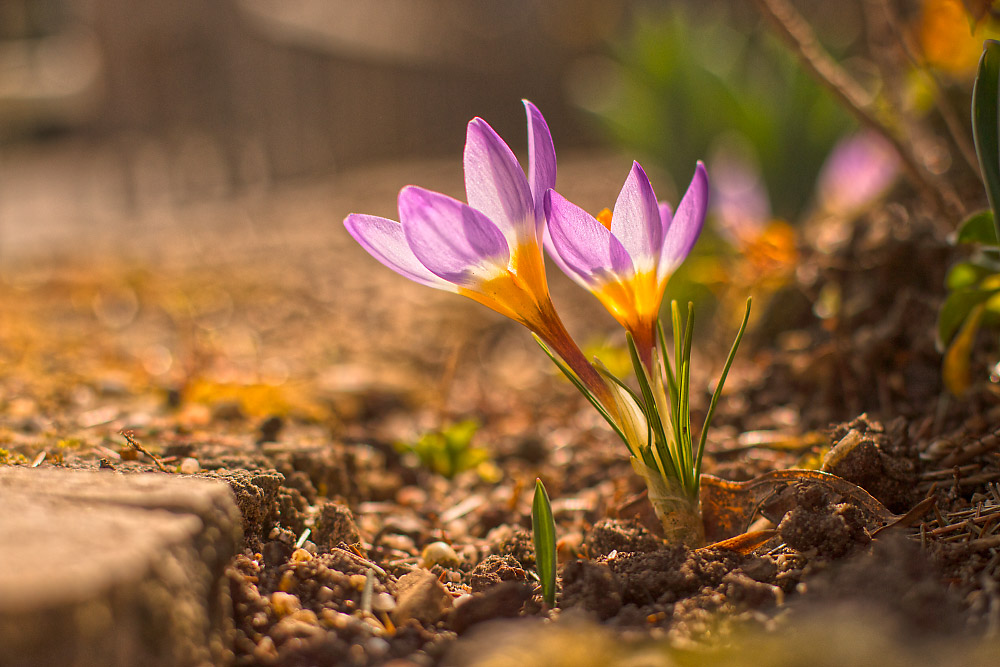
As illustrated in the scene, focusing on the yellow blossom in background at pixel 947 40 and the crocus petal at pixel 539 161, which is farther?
the yellow blossom in background at pixel 947 40

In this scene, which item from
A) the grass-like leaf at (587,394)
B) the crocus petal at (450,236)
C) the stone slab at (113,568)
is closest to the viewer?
the stone slab at (113,568)

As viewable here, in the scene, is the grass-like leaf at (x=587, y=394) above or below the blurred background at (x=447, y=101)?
below

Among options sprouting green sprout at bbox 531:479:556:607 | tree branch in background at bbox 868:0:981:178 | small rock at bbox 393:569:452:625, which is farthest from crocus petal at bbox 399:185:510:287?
tree branch in background at bbox 868:0:981:178

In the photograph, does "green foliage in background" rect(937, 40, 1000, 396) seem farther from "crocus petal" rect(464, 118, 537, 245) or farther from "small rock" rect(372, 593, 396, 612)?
"small rock" rect(372, 593, 396, 612)

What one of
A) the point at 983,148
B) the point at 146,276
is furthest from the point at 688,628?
the point at 146,276

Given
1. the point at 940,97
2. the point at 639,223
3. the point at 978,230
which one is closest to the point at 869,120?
the point at 940,97

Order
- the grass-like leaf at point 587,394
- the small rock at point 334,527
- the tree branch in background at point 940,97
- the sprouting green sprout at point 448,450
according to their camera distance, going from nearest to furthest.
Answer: the grass-like leaf at point 587,394, the small rock at point 334,527, the tree branch in background at point 940,97, the sprouting green sprout at point 448,450

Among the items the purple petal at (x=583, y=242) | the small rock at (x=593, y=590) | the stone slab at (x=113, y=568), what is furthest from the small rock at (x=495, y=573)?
the purple petal at (x=583, y=242)

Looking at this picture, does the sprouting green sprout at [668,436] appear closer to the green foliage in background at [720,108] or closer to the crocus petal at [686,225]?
the crocus petal at [686,225]
